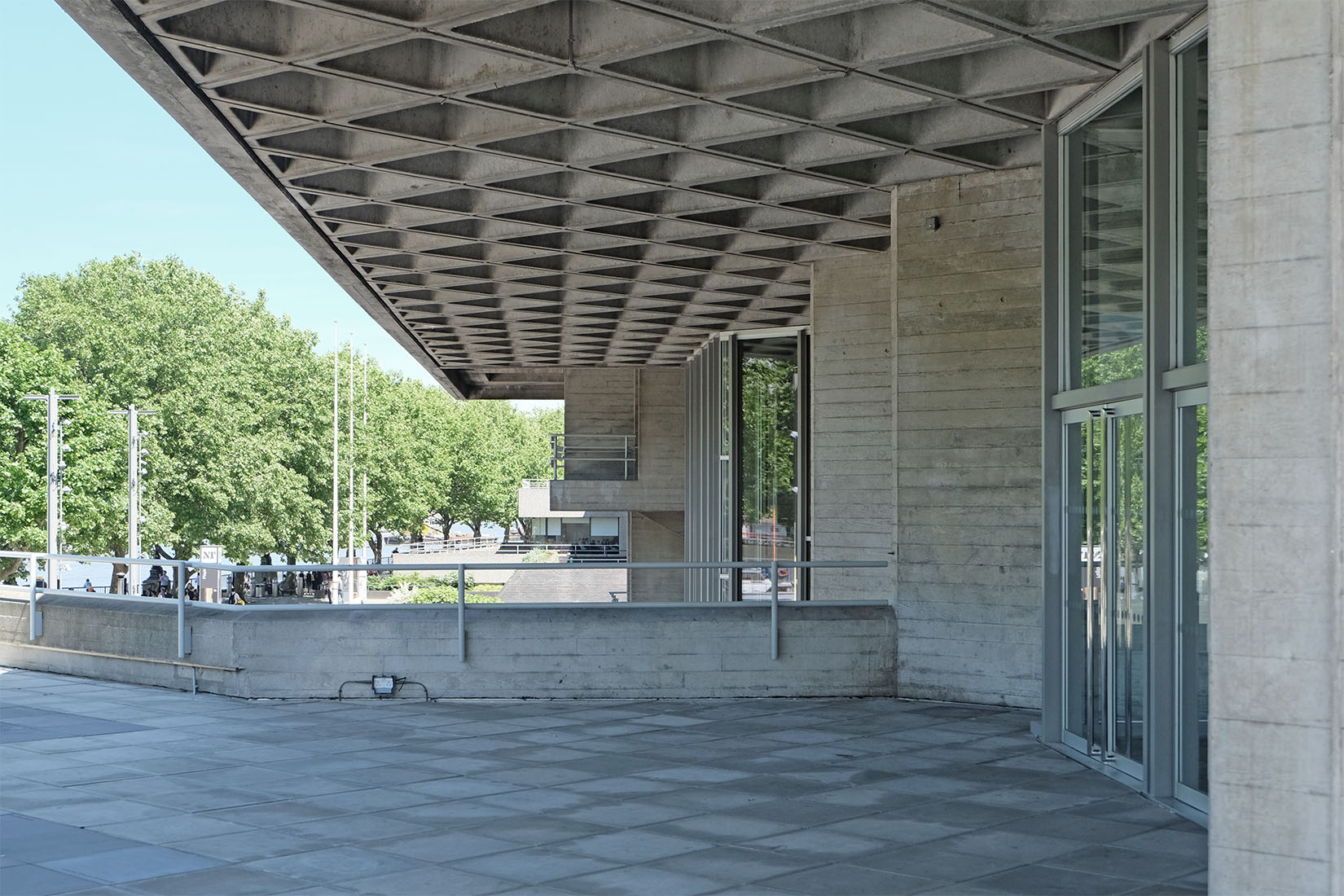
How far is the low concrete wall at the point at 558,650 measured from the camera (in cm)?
1368

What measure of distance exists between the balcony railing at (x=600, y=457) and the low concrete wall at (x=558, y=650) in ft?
75.4

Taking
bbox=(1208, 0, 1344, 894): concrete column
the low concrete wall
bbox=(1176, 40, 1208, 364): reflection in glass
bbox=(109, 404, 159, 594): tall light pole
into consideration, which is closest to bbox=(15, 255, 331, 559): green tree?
bbox=(109, 404, 159, 594): tall light pole

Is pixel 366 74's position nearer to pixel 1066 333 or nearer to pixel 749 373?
pixel 1066 333

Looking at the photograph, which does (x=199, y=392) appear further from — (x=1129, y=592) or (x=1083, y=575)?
(x=1129, y=592)

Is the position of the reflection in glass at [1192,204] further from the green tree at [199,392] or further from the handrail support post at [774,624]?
the green tree at [199,392]

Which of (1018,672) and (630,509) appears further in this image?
(630,509)

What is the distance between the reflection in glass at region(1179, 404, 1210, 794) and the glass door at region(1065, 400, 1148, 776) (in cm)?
38

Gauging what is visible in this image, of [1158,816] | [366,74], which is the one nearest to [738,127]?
[366,74]

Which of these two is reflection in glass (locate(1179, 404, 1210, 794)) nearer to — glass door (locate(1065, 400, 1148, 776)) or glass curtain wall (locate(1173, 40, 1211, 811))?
glass curtain wall (locate(1173, 40, 1211, 811))

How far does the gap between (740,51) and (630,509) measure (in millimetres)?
27253

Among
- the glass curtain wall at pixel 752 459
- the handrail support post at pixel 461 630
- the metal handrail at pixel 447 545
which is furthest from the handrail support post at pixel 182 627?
the metal handrail at pixel 447 545

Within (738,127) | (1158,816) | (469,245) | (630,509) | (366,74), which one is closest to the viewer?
(1158,816)

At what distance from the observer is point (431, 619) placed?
13742mm

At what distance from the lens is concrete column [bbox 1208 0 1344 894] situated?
210 inches
